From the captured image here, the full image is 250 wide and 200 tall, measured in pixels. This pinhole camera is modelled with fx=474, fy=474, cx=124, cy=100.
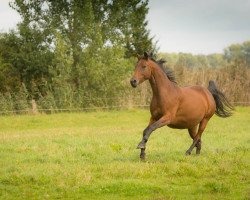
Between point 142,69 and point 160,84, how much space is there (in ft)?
2.21

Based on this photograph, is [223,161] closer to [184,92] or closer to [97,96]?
[184,92]

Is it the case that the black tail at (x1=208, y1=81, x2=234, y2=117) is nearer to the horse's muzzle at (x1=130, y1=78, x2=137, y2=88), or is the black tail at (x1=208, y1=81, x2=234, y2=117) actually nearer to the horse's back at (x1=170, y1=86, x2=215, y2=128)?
the horse's back at (x1=170, y1=86, x2=215, y2=128)

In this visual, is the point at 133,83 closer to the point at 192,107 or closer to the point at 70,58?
the point at 192,107

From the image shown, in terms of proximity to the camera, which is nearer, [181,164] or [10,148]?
[181,164]

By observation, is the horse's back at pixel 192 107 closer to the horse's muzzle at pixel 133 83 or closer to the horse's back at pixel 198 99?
the horse's back at pixel 198 99

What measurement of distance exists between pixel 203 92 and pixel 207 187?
16.3ft

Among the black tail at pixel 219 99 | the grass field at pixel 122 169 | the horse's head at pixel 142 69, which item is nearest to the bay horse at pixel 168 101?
the horse's head at pixel 142 69

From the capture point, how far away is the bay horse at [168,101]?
11688 millimetres

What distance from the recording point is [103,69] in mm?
32219

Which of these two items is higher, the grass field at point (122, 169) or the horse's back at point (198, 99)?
the horse's back at point (198, 99)

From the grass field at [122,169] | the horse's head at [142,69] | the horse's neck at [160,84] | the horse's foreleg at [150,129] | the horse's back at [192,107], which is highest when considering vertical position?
the horse's head at [142,69]

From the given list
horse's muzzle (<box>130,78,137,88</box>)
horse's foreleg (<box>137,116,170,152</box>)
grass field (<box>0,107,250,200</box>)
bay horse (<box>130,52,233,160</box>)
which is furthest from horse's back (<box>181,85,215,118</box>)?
horse's muzzle (<box>130,78,137,88</box>)

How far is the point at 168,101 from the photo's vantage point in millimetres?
11938

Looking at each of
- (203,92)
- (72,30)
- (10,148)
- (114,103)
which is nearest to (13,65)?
(72,30)
